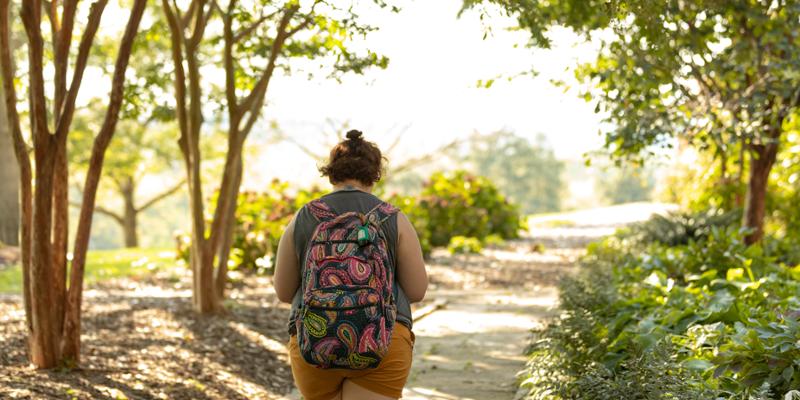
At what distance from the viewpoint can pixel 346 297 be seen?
2988 millimetres

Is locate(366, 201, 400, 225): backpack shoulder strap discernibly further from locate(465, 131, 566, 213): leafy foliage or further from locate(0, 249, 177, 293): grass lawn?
locate(465, 131, 566, 213): leafy foliage

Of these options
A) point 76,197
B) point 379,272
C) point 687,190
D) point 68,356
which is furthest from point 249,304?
point 76,197

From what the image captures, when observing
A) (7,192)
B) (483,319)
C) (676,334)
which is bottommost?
(483,319)

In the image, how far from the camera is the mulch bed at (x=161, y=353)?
17.6ft

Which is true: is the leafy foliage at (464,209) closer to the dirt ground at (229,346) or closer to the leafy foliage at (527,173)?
the dirt ground at (229,346)

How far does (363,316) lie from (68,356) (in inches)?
131

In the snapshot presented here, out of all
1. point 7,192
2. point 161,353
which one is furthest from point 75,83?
point 7,192

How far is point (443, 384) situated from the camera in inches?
229

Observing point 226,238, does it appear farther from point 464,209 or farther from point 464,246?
point 464,209

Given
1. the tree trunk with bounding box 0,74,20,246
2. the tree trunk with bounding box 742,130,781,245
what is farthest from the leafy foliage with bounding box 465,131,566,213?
the tree trunk with bounding box 742,130,781,245

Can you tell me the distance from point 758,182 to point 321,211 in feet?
23.7

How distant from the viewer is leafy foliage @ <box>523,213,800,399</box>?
359 centimetres

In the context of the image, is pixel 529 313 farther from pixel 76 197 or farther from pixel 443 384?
pixel 76 197

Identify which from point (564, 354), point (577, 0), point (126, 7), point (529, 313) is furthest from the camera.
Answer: point (126, 7)
